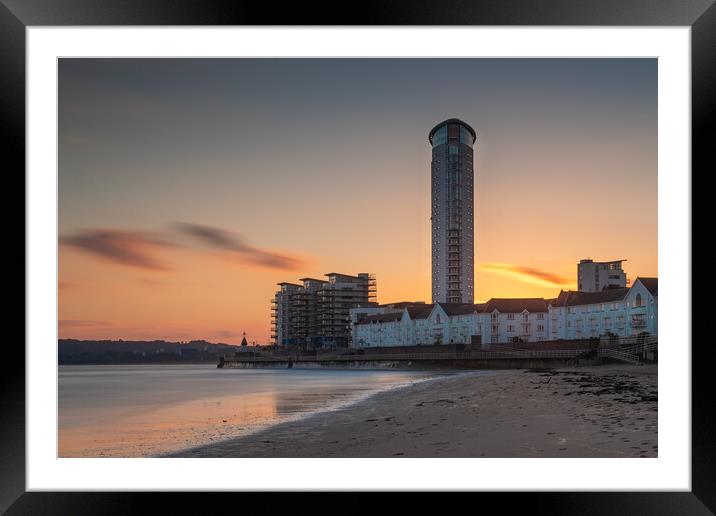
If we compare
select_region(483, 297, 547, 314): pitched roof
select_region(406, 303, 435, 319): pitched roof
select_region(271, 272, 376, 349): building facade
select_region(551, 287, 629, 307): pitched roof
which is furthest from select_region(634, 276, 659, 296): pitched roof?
select_region(271, 272, 376, 349): building facade

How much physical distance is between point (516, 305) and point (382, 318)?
12295mm

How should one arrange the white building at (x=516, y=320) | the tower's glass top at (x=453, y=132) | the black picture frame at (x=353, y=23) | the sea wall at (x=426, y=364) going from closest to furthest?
the black picture frame at (x=353, y=23) → the sea wall at (x=426, y=364) → the white building at (x=516, y=320) → the tower's glass top at (x=453, y=132)

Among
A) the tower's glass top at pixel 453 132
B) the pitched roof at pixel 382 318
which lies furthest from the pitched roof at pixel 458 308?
the tower's glass top at pixel 453 132

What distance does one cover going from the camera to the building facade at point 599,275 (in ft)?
125

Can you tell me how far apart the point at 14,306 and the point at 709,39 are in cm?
336

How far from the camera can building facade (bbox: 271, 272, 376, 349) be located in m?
52.2

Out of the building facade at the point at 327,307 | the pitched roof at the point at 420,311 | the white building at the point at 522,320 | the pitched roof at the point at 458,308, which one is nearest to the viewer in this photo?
the white building at the point at 522,320

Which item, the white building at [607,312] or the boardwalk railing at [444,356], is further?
the boardwalk railing at [444,356]

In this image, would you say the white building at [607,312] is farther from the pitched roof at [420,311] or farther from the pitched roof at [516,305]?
the pitched roof at [420,311]

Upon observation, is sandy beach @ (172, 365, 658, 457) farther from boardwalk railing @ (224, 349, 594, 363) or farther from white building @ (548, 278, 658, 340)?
white building @ (548, 278, 658, 340)

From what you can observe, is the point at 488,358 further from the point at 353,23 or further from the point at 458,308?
the point at 353,23

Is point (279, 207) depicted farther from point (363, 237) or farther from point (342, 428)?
point (342, 428)

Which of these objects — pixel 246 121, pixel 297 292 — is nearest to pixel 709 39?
pixel 246 121

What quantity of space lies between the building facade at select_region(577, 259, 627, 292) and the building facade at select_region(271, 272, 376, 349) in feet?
61.1
